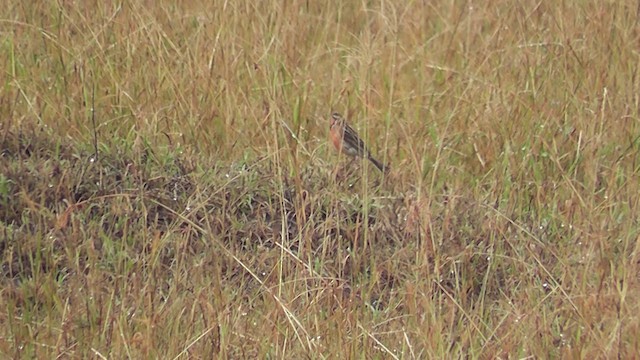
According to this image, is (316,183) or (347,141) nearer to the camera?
(316,183)

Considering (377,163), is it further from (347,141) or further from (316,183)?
(316,183)

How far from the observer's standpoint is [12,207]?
14.3 ft

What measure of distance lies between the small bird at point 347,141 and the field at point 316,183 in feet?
0.21

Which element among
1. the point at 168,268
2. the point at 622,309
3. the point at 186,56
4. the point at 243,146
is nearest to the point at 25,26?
the point at 186,56

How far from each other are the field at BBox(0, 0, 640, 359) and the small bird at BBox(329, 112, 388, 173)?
0.06m

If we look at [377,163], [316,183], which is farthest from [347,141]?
[316,183]

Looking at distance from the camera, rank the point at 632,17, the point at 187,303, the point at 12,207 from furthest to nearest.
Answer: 1. the point at 632,17
2. the point at 12,207
3. the point at 187,303

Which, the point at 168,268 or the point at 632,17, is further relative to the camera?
the point at 632,17

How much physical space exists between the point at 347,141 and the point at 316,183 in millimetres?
330

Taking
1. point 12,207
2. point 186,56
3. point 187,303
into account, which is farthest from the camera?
point 186,56

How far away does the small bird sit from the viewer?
480cm

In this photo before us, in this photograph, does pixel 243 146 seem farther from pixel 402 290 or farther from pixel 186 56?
pixel 402 290

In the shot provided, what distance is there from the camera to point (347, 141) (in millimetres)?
4867

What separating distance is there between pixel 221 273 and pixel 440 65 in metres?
2.20
